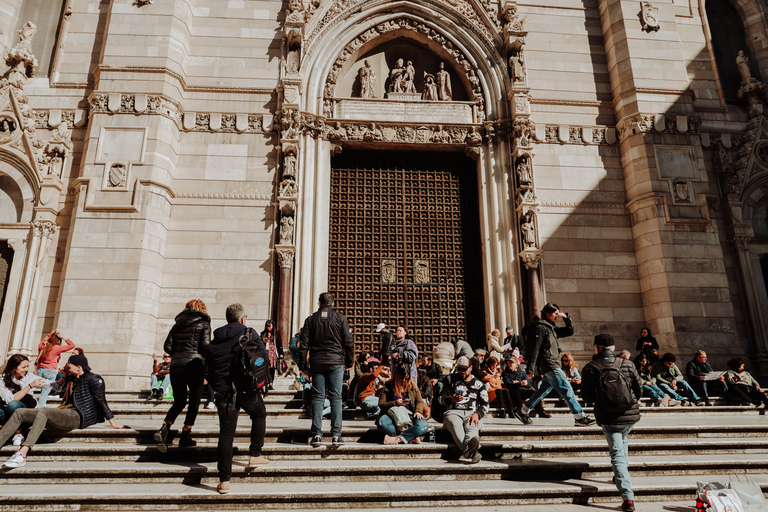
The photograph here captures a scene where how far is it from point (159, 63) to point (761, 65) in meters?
19.2

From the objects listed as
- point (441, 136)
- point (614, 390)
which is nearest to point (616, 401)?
point (614, 390)

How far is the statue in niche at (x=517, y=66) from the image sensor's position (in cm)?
1622

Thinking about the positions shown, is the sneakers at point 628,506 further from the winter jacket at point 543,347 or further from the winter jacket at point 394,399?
the winter jacket at point 543,347

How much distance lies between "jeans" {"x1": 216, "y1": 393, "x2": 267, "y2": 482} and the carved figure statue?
18344 mm

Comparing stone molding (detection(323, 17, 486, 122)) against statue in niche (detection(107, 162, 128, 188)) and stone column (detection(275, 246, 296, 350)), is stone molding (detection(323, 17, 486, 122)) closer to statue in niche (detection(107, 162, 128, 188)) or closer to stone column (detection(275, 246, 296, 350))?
stone column (detection(275, 246, 296, 350))

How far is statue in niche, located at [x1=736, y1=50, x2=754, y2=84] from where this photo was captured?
55.2ft

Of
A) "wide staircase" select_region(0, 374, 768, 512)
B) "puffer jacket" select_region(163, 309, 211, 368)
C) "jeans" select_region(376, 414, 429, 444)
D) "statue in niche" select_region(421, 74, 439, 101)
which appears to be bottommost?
"wide staircase" select_region(0, 374, 768, 512)

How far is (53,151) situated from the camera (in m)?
14.3

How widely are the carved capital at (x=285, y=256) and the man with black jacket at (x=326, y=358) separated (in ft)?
22.5

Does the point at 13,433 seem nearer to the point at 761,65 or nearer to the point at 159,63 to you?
the point at 159,63

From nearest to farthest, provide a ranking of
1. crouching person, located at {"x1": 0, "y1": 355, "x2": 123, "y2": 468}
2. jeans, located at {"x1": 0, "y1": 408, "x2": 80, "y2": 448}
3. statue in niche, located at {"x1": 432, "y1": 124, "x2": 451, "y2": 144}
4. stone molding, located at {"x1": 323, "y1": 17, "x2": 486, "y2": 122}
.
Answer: jeans, located at {"x1": 0, "y1": 408, "x2": 80, "y2": 448} → crouching person, located at {"x1": 0, "y1": 355, "x2": 123, "y2": 468} → statue in niche, located at {"x1": 432, "y1": 124, "x2": 451, "y2": 144} → stone molding, located at {"x1": 323, "y1": 17, "x2": 486, "y2": 122}

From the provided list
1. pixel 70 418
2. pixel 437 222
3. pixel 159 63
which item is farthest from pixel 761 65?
pixel 70 418

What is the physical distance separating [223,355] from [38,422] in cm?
287

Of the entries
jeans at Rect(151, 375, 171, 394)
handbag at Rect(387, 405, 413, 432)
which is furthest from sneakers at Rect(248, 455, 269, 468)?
jeans at Rect(151, 375, 171, 394)
